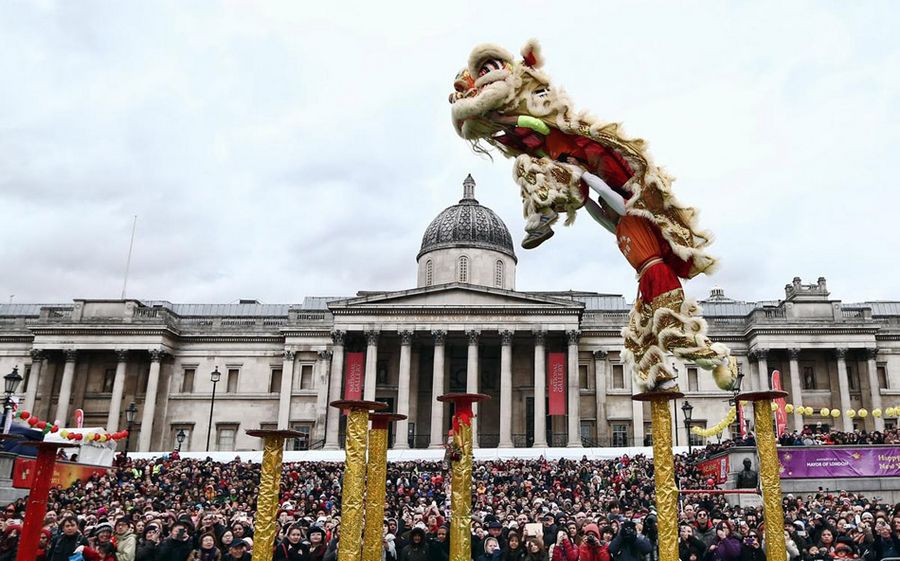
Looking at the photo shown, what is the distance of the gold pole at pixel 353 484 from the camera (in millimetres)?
5715

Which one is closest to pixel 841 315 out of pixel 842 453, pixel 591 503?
pixel 842 453

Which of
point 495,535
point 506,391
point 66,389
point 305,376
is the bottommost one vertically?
point 495,535

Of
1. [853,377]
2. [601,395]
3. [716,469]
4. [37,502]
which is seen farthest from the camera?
[853,377]

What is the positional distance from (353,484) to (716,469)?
22750mm

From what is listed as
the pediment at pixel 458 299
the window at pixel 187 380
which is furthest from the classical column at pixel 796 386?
the window at pixel 187 380

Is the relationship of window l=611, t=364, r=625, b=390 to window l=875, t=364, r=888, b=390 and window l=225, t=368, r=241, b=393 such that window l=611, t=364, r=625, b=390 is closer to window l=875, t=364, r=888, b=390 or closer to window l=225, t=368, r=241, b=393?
window l=875, t=364, r=888, b=390

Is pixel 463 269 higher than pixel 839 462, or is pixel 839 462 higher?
pixel 463 269

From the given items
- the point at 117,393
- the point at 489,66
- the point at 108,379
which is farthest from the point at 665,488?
the point at 108,379

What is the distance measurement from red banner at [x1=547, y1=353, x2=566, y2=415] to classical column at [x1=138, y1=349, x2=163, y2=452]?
30634 mm

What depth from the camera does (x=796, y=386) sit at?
53875mm

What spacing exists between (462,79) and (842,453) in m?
24.2

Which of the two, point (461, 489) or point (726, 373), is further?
point (461, 489)

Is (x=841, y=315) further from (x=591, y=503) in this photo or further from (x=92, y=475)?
(x=92, y=475)

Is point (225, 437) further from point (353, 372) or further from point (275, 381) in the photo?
point (353, 372)
